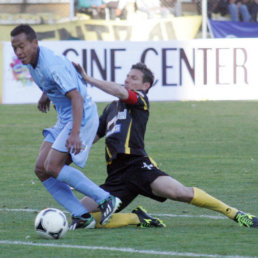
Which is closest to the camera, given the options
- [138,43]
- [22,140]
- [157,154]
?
[157,154]

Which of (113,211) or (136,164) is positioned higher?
(136,164)

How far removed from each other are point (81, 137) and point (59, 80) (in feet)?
1.81

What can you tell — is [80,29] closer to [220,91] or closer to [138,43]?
[138,43]

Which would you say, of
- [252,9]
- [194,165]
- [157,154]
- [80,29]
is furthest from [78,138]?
[252,9]

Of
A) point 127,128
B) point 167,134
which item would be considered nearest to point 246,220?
point 127,128

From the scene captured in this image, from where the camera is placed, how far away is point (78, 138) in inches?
258

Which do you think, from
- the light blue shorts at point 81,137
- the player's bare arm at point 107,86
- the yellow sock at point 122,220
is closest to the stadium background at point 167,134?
the yellow sock at point 122,220

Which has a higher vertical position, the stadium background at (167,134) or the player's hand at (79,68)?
the player's hand at (79,68)

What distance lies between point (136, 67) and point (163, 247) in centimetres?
189

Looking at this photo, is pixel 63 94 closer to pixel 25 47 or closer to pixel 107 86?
pixel 107 86

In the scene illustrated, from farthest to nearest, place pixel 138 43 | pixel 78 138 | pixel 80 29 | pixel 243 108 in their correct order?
pixel 80 29
pixel 138 43
pixel 243 108
pixel 78 138

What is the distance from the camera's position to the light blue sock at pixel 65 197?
22.5ft

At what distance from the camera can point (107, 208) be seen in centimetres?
675

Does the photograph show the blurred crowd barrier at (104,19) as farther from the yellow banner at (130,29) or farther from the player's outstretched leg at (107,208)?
the player's outstretched leg at (107,208)
